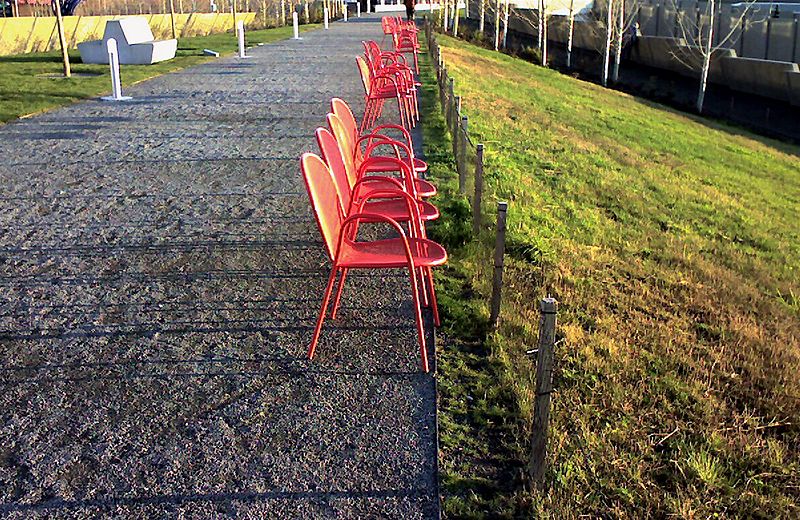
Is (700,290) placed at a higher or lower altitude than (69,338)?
lower

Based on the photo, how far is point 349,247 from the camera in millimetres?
4488

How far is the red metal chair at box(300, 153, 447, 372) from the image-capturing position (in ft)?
13.2

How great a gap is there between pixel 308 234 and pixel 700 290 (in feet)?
10.2

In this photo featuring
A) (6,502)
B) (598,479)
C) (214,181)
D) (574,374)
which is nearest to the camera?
(6,502)

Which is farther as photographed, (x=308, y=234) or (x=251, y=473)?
(x=308, y=234)

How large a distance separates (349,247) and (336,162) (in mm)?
754

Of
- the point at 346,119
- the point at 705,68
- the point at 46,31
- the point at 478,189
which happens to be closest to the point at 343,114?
the point at 346,119

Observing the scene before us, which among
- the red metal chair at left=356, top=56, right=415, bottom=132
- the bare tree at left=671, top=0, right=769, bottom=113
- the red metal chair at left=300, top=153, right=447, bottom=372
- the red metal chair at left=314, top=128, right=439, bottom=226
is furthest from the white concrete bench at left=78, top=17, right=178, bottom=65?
the bare tree at left=671, top=0, right=769, bottom=113

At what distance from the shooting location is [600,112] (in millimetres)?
19656

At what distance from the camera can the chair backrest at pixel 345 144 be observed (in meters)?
5.64

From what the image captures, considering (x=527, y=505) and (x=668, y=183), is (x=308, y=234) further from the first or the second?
(x=668, y=183)

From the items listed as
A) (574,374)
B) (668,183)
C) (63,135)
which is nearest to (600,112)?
(668,183)

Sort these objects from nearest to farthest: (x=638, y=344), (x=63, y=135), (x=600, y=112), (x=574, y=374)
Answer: (x=574, y=374)
(x=638, y=344)
(x=63, y=135)
(x=600, y=112)

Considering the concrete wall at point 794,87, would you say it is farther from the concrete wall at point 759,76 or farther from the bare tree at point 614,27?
the bare tree at point 614,27
